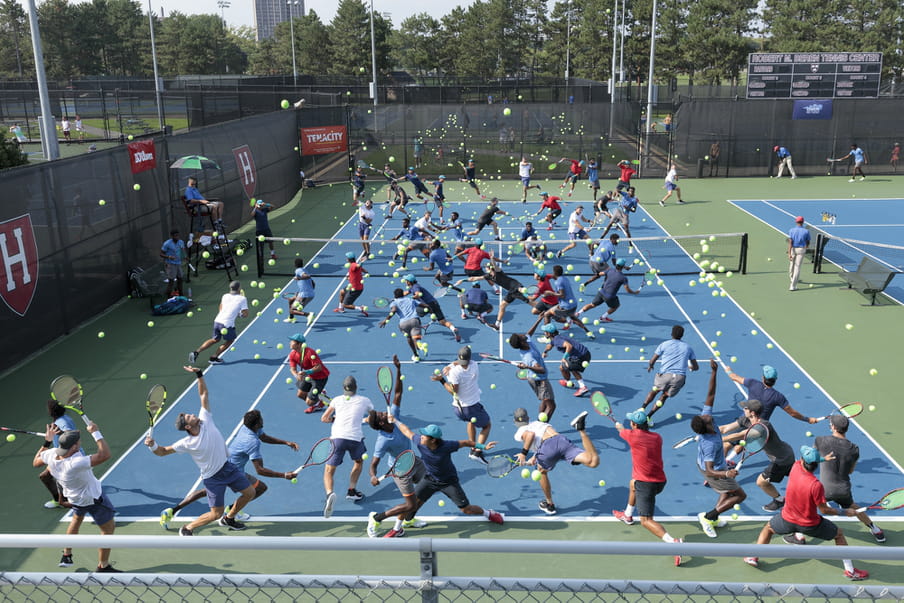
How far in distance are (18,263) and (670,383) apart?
1246cm

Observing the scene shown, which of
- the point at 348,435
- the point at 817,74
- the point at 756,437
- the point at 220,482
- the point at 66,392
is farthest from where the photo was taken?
the point at 817,74

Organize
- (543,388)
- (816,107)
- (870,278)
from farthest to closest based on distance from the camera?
(816,107)
(870,278)
(543,388)

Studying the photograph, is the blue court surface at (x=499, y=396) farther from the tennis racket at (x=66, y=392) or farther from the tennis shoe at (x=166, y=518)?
the tennis racket at (x=66, y=392)

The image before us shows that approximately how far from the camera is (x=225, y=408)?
544 inches

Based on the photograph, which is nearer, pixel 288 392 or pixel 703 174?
pixel 288 392

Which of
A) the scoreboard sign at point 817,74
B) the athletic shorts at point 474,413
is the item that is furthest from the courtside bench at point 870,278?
the scoreboard sign at point 817,74

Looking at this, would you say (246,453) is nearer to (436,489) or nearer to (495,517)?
(436,489)

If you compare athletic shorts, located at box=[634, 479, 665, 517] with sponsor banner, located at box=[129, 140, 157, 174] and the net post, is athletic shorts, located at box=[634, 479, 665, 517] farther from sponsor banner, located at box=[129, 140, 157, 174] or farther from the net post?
sponsor banner, located at box=[129, 140, 157, 174]

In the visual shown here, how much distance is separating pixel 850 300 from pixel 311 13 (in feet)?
320

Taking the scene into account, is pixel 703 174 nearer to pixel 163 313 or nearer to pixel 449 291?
pixel 449 291

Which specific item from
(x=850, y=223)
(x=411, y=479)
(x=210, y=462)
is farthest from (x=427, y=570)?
(x=850, y=223)

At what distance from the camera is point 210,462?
372 inches

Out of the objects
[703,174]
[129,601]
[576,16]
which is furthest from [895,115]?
[576,16]

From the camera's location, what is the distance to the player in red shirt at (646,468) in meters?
9.27
